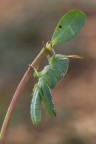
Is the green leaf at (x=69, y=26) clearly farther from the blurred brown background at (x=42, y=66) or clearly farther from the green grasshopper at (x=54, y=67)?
the blurred brown background at (x=42, y=66)

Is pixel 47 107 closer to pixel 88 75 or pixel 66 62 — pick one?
pixel 66 62

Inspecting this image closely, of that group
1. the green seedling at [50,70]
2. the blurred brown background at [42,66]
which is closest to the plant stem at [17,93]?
the green seedling at [50,70]

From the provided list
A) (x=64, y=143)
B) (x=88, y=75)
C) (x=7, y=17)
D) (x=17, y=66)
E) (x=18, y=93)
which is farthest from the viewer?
(x=7, y=17)

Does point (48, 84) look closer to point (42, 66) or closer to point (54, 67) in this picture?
point (54, 67)

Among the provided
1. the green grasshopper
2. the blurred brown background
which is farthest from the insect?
the blurred brown background

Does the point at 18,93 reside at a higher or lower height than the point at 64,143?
lower

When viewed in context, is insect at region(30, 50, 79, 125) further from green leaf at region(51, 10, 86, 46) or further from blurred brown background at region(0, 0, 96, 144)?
blurred brown background at region(0, 0, 96, 144)

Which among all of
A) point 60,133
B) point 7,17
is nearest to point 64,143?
point 60,133
